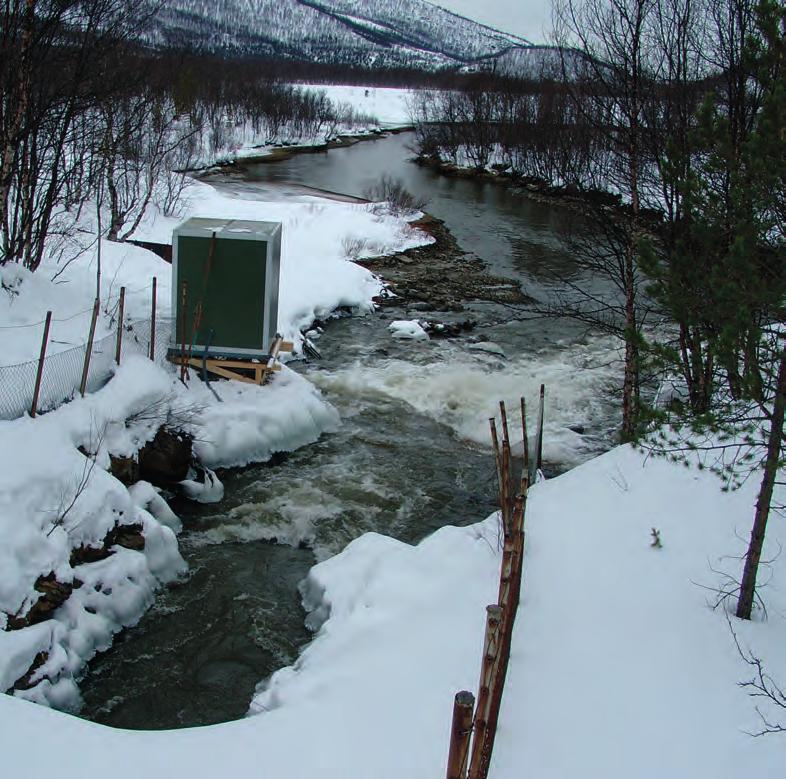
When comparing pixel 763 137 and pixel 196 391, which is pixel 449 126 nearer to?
pixel 196 391

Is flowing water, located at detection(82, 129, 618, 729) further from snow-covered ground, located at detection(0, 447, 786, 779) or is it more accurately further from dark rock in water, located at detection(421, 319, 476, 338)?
snow-covered ground, located at detection(0, 447, 786, 779)

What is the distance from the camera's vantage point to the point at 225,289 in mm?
12164

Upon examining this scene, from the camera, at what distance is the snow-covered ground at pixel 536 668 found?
16.4 ft

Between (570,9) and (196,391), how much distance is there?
778 cm

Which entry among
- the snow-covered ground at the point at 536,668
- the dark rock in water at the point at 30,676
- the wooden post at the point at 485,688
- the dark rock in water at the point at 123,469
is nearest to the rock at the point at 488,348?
the snow-covered ground at the point at 536,668

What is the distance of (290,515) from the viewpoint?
33.7 feet

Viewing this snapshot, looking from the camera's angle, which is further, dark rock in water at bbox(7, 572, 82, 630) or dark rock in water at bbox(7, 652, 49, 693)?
dark rock in water at bbox(7, 572, 82, 630)

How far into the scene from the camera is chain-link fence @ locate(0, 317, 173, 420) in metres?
9.02

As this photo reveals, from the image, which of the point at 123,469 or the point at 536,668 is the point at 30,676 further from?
the point at 536,668

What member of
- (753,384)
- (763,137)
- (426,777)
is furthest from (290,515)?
(763,137)

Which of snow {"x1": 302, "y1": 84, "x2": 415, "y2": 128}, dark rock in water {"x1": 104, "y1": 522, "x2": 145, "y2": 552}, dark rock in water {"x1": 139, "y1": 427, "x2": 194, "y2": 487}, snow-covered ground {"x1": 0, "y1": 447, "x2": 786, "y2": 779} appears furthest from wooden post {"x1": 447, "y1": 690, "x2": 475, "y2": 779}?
snow {"x1": 302, "y1": 84, "x2": 415, "y2": 128}

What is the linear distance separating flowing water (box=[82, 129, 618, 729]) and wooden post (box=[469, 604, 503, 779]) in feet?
11.6

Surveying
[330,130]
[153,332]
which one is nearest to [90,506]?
[153,332]

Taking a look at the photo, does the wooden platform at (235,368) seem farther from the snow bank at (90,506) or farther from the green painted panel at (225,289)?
the snow bank at (90,506)
